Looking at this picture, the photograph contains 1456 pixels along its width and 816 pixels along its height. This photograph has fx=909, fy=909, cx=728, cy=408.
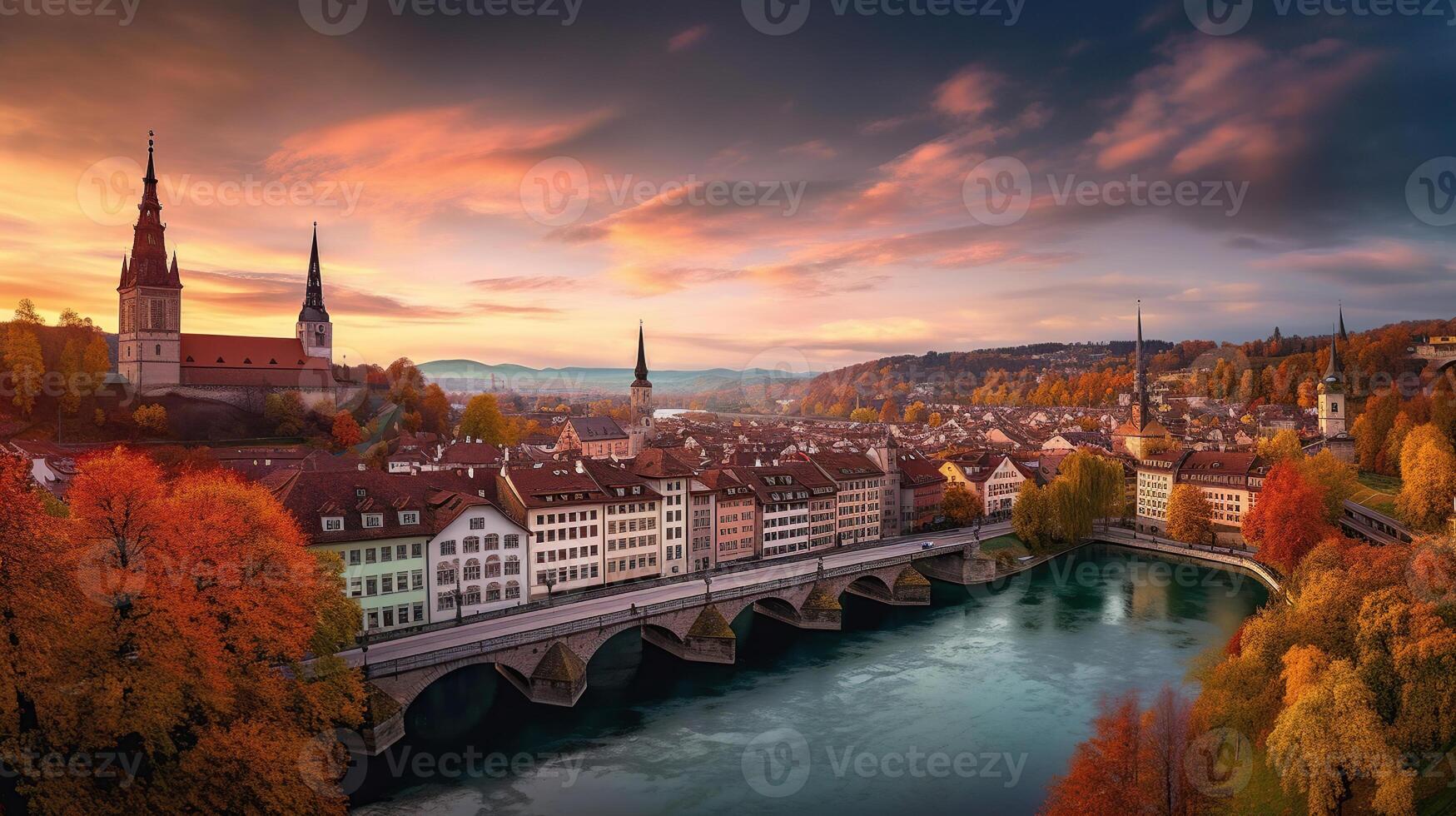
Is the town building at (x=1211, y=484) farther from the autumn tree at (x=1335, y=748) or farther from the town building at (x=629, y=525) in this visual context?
the autumn tree at (x=1335, y=748)

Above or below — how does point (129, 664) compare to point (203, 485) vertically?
below

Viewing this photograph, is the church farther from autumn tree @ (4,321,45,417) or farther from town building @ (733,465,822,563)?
town building @ (733,465,822,563)

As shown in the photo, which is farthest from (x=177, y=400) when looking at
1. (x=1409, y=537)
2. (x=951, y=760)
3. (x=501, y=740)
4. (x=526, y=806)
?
(x=1409, y=537)

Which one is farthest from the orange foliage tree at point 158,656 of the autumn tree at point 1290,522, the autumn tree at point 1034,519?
the autumn tree at point 1034,519

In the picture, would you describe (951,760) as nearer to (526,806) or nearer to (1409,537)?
(526,806)

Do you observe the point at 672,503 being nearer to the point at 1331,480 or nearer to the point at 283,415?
the point at 283,415

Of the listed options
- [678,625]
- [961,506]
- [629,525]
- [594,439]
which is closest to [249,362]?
[594,439]
